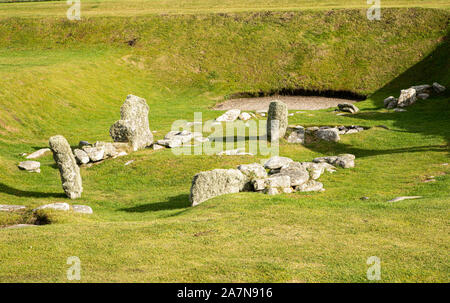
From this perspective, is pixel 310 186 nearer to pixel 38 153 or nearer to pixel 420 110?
pixel 38 153

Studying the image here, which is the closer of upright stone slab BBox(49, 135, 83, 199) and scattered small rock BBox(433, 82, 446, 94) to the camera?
upright stone slab BBox(49, 135, 83, 199)

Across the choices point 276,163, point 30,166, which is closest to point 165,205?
point 276,163

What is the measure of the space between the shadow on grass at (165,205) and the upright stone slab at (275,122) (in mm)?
15320

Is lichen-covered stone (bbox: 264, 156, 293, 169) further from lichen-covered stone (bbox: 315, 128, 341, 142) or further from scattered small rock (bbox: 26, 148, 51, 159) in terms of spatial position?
scattered small rock (bbox: 26, 148, 51, 159)

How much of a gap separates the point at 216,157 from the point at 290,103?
35678mm

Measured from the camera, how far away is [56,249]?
1667 cm

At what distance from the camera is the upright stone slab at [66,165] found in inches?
1185

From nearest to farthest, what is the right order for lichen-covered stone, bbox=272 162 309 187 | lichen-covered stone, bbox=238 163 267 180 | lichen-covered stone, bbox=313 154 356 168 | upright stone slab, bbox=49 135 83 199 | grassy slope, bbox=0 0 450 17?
lichen-covered stone, bbox=238 163 267 180 < lichen-covered stone, bbox=272 162 309 187 < upright stone slab, bbox=49 135 83 199 < lichen-covered stone, bbox=313 154 356 168 < grassy slope, bbox=0 0 450 17

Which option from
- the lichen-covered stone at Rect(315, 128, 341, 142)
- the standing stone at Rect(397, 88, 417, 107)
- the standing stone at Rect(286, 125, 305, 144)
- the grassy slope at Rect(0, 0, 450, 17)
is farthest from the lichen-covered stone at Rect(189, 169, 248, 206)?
the grassy slope at Rect(0, 0, 450, 17)

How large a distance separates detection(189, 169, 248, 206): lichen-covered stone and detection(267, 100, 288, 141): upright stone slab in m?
15.6

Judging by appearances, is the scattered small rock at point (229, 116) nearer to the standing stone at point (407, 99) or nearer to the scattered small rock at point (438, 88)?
the standing stone at point (407, 99)

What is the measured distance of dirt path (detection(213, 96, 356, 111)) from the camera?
66.8 m

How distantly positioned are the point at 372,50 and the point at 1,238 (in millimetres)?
70441

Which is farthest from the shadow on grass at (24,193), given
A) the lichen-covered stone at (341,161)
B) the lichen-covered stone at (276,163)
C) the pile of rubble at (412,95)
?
the pile of rubble at (412,95)
